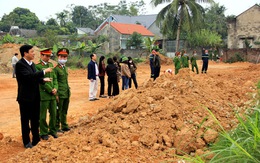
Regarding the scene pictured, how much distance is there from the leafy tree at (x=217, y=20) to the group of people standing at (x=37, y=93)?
137 feet

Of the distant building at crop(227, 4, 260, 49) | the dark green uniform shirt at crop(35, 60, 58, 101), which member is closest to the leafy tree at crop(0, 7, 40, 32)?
the distant building at crop(227, 4, 260, 49)

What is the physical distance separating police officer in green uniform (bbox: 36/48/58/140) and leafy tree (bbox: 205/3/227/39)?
4165 cm

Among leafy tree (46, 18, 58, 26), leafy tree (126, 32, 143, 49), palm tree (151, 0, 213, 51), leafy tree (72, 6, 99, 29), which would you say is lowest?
leafy tree (126, 32, 143, 49)

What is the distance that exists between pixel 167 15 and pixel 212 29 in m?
22.1

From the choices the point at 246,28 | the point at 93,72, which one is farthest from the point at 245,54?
the point at 93,72

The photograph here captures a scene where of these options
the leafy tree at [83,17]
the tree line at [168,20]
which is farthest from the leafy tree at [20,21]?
the leafy tree at [83,17]

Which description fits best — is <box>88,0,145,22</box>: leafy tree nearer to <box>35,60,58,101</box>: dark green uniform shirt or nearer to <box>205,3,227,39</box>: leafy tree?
<box>205,3,227,39</box>: leafy tree

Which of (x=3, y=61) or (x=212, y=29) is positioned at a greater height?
(x=212, y=29)

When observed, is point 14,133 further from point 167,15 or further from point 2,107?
point 167,15

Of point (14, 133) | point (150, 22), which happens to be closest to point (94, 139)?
point (14, 133)

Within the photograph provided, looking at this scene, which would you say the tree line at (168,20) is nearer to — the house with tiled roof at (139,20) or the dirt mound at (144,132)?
the house with tiled roof at (139,20)

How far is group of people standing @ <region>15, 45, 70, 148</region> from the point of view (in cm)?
494

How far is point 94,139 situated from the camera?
13.8 ft

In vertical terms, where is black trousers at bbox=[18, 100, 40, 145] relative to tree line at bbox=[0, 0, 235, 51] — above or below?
below
